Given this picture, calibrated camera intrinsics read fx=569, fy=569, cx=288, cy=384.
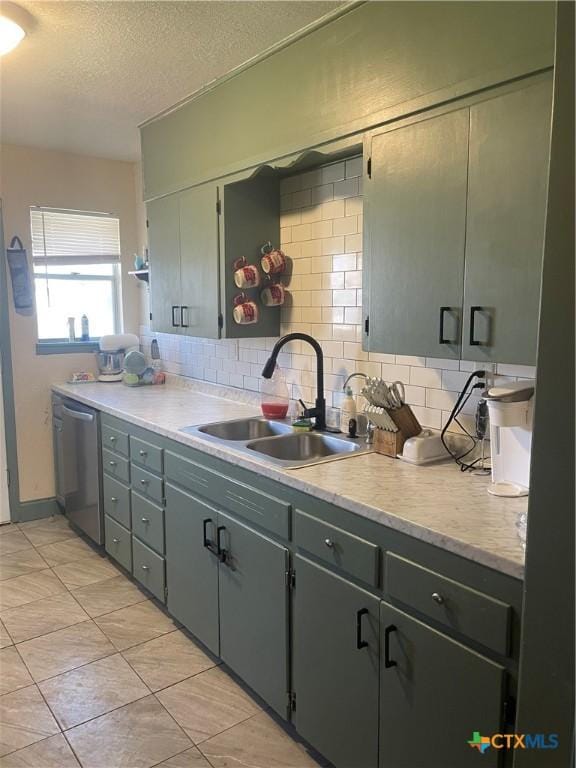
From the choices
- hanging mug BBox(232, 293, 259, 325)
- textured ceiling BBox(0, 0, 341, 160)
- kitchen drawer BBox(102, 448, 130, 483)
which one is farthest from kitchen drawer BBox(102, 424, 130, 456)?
textured ceiling BBox(0, 0, 341, 160)

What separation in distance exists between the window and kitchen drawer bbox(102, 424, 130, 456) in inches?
48.6

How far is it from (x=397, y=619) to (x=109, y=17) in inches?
88.8

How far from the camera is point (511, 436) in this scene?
5.70 ft

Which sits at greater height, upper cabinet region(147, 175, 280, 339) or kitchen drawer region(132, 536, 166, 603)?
upper cabinet region(147, 175, 280, 339)

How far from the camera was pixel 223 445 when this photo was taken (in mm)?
2287

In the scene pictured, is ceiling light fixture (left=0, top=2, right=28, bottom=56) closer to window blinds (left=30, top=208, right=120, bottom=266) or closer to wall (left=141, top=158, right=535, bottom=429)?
wall (left=141, top=158, right=535, bottom=429)

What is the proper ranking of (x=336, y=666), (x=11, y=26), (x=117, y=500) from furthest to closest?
(x=117, y=500) → (x=11, y=26) → (x=336, y=666)

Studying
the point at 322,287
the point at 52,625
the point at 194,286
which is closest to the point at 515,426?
the point at 322,287

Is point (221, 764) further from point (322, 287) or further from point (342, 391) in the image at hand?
point (322, 287)

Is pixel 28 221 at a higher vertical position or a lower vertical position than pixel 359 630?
higher

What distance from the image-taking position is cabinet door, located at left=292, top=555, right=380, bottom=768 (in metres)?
1.65

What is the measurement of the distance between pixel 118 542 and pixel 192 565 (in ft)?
3.01

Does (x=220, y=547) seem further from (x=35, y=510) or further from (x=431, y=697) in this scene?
(x=35, y=510)

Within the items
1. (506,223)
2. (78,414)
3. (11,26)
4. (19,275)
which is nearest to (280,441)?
(506,223)
